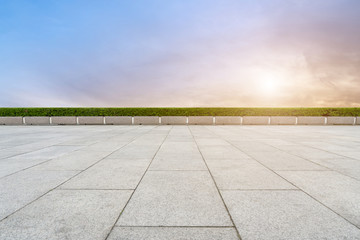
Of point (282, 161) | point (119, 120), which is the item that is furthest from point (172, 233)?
point (119, 120)

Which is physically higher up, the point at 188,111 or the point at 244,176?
the point at 188,111

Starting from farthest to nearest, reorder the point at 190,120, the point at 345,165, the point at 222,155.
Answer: the point at 190,120 < the point at 222,155 < the point at 345,165

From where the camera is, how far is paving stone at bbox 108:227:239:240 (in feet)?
6.96

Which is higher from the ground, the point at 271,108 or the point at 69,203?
the point at 271,108

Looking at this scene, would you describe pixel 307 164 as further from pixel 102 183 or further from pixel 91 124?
pixel 91 124

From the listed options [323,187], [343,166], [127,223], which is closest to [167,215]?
[127,223]

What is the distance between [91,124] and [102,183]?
17640 millimetres

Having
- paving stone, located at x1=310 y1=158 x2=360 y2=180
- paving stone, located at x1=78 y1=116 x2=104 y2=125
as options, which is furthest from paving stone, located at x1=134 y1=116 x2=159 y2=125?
paving stone, located at x1=310 y1=158 x2=360 y2=180

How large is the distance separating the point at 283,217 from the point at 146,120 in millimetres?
17361

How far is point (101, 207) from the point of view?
9.14ft

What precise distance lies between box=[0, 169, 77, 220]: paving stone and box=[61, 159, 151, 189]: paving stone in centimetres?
35

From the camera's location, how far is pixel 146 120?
1914 cm

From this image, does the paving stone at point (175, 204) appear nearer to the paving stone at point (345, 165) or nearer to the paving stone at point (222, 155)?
the paving stone at point (222, 155)

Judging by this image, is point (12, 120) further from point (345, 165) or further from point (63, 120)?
point (345, 165)
